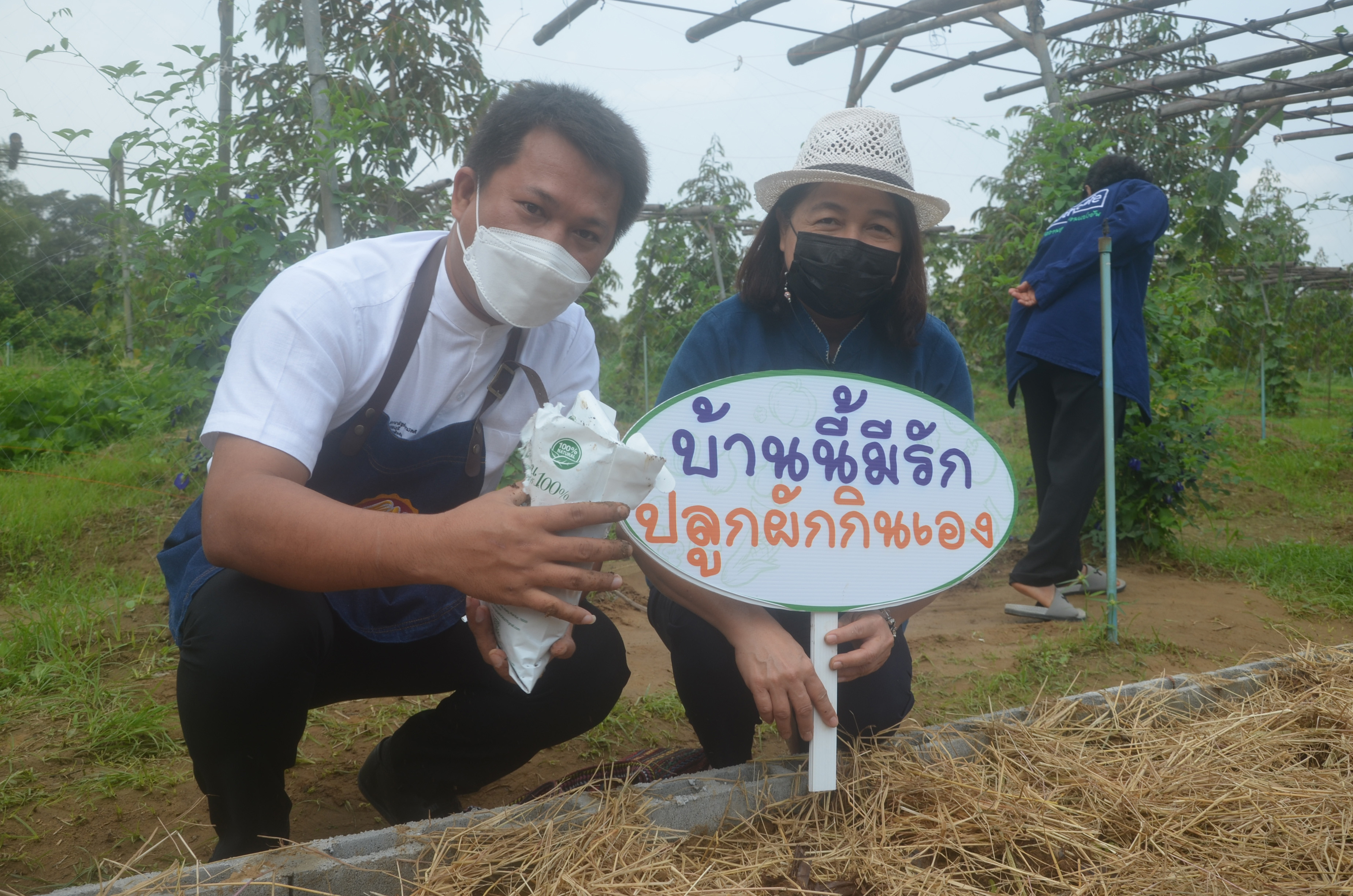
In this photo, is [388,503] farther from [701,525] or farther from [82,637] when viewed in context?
[82,637]

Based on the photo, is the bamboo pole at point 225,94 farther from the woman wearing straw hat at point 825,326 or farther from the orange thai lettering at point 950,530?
the orange thai lettering at point 950,530

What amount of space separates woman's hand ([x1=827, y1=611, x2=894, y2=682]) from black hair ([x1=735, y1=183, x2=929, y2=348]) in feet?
2.14

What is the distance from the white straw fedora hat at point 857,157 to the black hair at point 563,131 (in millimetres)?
317

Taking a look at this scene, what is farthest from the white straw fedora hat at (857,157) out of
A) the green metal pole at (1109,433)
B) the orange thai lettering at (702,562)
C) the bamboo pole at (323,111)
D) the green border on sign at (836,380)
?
the bamboo pole at (323,111)

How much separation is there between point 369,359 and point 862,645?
38.1 inches

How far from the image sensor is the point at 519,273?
1.47 m

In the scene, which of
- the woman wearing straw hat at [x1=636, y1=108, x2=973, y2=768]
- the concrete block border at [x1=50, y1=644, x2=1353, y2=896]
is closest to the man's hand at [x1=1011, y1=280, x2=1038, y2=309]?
the woman wearing straw hat at [x1=636, y1=108, x2=973, y2=768]

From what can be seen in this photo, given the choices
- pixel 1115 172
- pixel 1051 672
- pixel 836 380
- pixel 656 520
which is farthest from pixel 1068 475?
pixel 656 520

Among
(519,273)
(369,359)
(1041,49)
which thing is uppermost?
(1041,49)

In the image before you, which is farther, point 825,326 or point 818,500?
point 825,326

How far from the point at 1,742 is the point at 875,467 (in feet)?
6.84

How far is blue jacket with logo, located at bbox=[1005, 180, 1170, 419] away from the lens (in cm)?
333

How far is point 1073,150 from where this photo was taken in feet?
14.3

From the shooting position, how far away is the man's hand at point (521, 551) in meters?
1.04
